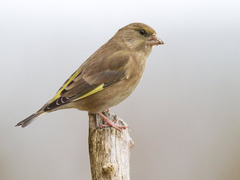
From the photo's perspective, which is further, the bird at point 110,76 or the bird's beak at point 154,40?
the bird's beak at point 154,40

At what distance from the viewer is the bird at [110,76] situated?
325 centimetres

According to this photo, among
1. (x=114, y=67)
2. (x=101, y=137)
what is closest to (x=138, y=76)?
(x=114, y=67)

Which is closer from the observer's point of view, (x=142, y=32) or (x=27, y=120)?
(x=27, y=120)

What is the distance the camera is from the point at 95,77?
331 centimetres

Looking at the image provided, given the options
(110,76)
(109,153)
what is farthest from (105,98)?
(109,153)

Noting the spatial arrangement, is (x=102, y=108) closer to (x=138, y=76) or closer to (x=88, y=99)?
(x=88, y=99)

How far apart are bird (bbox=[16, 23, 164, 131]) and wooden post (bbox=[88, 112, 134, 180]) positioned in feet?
0.47

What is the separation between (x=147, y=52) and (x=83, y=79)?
64 cm

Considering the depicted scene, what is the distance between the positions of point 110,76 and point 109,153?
771mm

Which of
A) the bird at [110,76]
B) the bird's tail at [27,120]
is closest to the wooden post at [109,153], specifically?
the bird at [110,76]

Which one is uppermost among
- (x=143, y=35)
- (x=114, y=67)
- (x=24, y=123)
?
(x=143, y=35)

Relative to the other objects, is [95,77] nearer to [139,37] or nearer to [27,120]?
[139,37]

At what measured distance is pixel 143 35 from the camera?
3.45 metres

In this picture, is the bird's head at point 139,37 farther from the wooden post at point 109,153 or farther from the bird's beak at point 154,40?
the wooden post at point 109,153
